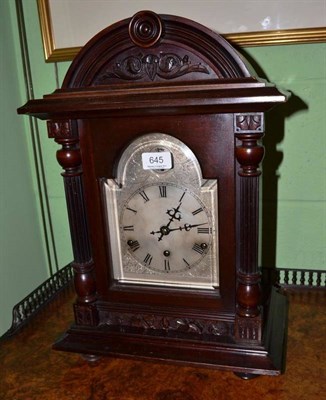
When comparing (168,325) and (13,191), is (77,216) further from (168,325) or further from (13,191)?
(13,191)

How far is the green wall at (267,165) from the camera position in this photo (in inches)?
37.3

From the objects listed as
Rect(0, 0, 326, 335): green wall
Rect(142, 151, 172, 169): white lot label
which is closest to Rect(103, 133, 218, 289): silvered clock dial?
Rect(142, 151, 172, 169): white lot label

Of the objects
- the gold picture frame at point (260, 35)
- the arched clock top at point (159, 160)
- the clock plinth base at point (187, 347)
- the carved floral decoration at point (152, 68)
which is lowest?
the clock plinth base at point (187, 347)

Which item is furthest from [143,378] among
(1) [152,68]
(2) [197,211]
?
(1) [152,68]

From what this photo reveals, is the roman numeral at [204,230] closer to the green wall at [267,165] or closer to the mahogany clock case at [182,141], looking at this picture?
the mahogany clock case at [182,141]

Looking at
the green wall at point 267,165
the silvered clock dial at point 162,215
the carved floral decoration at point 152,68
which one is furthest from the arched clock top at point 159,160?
the green wall at point 267,165

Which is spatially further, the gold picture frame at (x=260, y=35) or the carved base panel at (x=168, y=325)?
the gold picture frame at (x=260, y=35)

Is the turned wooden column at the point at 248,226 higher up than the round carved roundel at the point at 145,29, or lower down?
lower down

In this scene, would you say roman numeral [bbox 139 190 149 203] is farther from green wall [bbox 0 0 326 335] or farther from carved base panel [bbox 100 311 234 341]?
green wall [bbox 0 0 326 335]

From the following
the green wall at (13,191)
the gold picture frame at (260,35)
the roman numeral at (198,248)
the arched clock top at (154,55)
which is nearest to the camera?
the arched clock top at (154,55)

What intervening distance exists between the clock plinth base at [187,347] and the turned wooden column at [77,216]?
0.04 m

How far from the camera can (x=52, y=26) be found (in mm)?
1018

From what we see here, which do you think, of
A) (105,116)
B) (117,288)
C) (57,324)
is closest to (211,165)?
(105,116)

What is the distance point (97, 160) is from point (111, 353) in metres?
0.38
